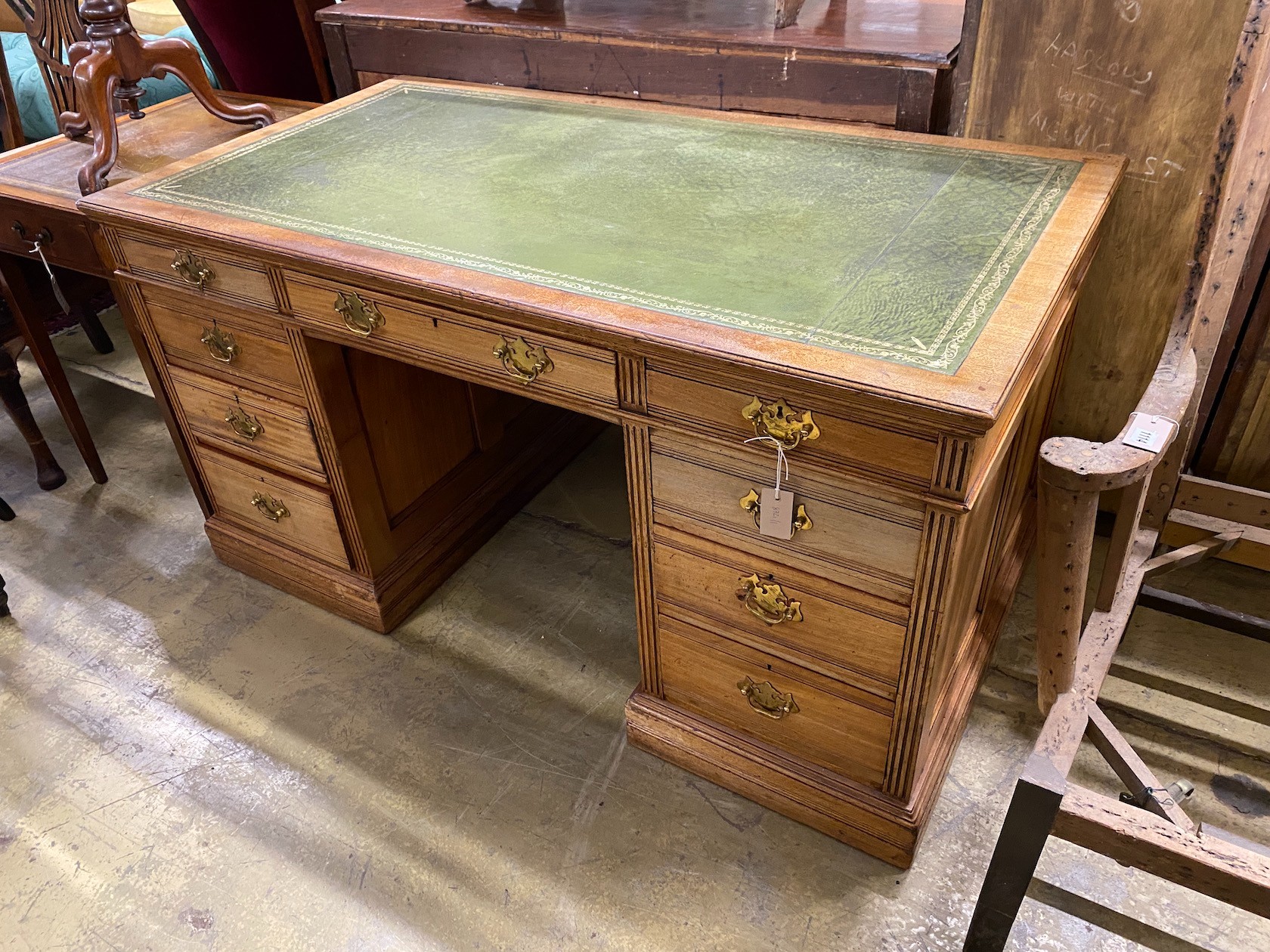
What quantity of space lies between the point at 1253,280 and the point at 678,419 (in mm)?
1129

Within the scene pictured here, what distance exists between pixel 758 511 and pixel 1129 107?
2.93 ft

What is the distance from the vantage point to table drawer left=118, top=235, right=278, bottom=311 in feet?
4.75

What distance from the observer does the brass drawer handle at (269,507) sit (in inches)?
71.5

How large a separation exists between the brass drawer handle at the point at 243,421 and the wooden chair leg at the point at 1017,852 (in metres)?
1.38

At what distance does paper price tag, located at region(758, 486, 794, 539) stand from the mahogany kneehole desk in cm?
1

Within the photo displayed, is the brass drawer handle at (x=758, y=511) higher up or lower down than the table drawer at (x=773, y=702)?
higher up

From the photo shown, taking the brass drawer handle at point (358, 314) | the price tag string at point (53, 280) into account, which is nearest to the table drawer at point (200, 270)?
the brass drawer handle at point (358, 314)

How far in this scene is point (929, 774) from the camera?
1.39 metres

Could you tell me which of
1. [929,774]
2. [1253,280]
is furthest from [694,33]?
[929,774]

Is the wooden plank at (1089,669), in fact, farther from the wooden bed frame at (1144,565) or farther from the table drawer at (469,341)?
the table drawer at (469,341)

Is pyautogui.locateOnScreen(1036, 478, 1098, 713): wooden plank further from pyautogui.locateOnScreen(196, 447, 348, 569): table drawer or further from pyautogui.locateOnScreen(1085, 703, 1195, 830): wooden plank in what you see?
pyautogui.locateOnScreen(196, 447, 348, 569): table drawer

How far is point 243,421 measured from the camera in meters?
1.70

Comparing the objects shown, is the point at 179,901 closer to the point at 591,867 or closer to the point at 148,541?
the point at 591,867

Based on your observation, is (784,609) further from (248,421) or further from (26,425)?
(26,425)
